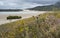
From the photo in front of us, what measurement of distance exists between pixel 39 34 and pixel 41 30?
0.30 meters

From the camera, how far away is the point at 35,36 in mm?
6035

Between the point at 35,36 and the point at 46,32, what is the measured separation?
405mm

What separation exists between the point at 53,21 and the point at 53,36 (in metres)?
1.19

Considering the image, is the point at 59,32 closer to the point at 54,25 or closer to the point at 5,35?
the point at 54,25

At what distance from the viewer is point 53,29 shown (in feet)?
21.4

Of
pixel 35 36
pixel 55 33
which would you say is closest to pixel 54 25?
pixel 55 33

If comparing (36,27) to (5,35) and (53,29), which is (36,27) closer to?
(53,29)

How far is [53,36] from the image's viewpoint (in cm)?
627

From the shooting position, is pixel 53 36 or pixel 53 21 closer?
pixel 53 36

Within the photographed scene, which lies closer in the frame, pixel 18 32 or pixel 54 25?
pixel 18 32

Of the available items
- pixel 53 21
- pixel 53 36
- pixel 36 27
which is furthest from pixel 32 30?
pixel 53 21

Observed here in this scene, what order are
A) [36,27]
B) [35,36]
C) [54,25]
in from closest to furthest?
[35,36]
[36,27]
[54,25]

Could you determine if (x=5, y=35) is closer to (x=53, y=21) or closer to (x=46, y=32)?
(x=46, y=32)

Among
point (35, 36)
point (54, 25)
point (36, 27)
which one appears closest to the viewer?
point (35, 36)
